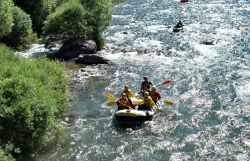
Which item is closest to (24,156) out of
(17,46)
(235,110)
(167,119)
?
(167,119)

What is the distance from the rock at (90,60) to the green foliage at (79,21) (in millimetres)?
3310

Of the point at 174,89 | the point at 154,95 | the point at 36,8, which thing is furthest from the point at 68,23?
the point at 154,95

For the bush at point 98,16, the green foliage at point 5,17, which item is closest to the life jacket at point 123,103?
the green foliage at point 5,17

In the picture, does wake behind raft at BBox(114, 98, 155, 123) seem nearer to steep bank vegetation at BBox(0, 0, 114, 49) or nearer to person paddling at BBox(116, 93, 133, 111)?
person paddling at BBox(116, 93, 133, 111)

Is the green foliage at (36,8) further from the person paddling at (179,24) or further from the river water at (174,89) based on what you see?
the person paddling at (179,24)

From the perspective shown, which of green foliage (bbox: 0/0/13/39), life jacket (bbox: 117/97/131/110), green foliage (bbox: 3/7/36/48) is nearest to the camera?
life jacket (bbox: 117/97/131/110)

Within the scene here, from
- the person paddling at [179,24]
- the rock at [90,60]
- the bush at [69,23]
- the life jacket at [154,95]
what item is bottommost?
the rock at [90,60]

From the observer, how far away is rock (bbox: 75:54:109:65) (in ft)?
124

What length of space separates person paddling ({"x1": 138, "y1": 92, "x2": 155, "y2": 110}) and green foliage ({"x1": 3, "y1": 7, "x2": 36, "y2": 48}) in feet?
60.7

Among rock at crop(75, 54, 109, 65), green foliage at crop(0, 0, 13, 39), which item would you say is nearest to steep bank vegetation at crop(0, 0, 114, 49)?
green foliage at crop(0, 0, 13, 39)

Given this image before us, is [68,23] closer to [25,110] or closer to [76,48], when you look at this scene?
[76,48]

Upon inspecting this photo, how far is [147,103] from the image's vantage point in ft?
90.4

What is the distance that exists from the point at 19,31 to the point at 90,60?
8381 millimetres

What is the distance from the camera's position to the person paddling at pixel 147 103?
90.1 ft
